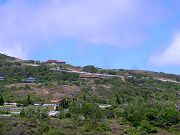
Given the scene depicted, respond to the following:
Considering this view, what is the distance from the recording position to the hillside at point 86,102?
56188mm

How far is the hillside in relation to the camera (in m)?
56.2

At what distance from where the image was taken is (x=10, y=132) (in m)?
53.1

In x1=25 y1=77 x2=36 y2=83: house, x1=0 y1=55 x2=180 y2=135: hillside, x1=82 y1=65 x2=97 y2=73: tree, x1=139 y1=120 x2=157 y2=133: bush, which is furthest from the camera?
x1=82 y1=65 x2=97 y2=73: tree

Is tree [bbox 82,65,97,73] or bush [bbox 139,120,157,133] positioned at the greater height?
tree [bbox 82,65,97,73]

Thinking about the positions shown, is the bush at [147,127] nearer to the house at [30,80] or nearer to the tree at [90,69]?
the house at [30,80]

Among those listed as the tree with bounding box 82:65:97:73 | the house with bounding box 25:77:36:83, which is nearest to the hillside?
the tree with bounding box 82:65:97:73

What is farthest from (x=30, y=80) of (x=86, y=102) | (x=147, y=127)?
(x=147, y=127)

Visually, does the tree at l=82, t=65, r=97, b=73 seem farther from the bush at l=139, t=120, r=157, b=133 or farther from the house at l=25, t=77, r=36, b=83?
the bush at l=139, t=120, r=157, b=133

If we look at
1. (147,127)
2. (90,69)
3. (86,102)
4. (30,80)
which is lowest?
(147,127)

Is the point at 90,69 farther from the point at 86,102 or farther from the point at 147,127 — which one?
the point at 147,127

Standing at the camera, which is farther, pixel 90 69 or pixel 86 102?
pixel 90 69

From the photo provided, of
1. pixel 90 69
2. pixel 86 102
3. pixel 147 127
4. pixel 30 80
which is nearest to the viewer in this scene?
pixel 147 127

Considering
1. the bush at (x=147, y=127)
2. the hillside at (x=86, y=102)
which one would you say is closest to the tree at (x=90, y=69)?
the hillside at (x=86, y=102)

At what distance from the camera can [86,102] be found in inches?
2950
